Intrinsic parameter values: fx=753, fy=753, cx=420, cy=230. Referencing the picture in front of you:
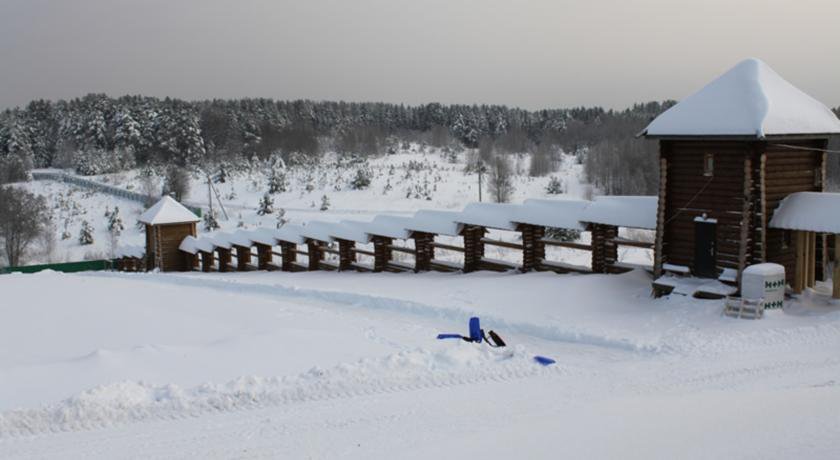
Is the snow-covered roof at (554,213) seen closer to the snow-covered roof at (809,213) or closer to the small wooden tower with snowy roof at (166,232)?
the snow-covered roof at (809,213)

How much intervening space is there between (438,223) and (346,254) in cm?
477

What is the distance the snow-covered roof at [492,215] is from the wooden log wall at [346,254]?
516 centimetres

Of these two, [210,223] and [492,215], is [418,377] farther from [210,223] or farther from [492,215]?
[210,223]

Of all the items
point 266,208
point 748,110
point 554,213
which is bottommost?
point 266,208

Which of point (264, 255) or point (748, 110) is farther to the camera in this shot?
point (264, 255)

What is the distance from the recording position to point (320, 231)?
79.5 feet

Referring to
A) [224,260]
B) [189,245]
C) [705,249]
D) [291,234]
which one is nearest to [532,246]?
[705,249]

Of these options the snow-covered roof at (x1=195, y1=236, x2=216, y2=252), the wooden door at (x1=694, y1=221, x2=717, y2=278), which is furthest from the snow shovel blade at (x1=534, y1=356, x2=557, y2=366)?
the snow-covered roof at (x1=195, y1=236, x2=216, y2=252)

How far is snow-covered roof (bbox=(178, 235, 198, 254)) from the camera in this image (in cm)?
3236

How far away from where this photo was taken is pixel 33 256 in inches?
1761

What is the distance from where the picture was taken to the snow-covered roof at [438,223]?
19.7 m

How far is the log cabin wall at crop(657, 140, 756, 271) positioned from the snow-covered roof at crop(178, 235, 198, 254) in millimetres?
21921

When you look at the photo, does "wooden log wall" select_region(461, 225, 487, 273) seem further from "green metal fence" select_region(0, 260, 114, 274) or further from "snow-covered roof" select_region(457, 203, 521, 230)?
"green metal fence" select_region(0, 260, 114, 274)

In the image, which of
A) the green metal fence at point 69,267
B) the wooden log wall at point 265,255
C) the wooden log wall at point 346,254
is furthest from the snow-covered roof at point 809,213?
the green metal fence at point 69,267
